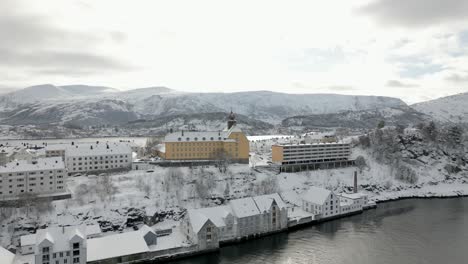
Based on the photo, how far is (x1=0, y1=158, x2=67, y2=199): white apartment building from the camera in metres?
43.7

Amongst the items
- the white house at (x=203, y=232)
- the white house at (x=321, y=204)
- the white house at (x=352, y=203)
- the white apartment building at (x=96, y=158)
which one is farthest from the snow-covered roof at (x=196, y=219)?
the white house at (x=352, y=203)

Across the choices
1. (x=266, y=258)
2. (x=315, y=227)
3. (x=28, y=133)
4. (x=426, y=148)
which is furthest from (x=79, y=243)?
(x=28, y=133)

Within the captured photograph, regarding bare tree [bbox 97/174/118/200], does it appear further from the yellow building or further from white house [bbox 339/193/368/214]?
white house [bbox 339/193/368/214]

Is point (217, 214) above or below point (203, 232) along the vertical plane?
above

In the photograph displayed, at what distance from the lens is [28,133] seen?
17200 centimetres

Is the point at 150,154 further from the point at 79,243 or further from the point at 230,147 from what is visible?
the point at 79,243

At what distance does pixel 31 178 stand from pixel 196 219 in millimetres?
25328

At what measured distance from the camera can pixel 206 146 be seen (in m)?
66.0

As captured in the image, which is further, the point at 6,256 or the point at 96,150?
the point at 96,150

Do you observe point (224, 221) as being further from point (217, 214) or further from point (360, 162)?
point (360, 162)

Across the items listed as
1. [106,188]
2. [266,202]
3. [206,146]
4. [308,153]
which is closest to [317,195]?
A: [266,202]

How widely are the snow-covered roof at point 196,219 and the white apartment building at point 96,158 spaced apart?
23.2 m

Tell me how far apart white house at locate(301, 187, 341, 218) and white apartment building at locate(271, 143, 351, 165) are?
16.9 meters

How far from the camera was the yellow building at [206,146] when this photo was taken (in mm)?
64500
